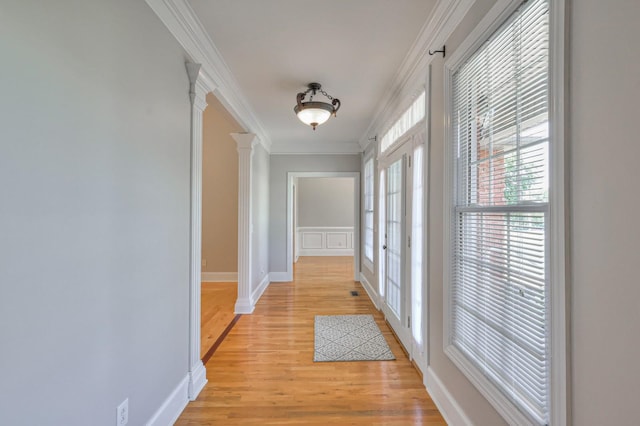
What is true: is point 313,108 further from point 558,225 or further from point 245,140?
point 558,225

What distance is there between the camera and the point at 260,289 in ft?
15.6

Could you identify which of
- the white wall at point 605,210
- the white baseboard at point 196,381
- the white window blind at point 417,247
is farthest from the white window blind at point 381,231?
the white wall at point 605,210

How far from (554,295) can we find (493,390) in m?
0.65

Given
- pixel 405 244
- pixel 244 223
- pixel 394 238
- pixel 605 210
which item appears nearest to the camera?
pixel 605 210

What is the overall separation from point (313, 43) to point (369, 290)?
12.0ft

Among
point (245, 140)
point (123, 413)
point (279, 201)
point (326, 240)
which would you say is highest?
point (245, 140)

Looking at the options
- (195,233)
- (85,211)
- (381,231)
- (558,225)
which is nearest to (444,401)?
(558,225)

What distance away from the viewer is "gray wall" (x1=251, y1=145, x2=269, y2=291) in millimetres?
4334

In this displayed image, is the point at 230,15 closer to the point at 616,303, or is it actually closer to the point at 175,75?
the point at 175,75

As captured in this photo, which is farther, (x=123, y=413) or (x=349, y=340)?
(x=349, y=340)

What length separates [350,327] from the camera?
342cm

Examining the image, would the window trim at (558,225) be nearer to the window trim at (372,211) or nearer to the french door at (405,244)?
the french door at (405,244)

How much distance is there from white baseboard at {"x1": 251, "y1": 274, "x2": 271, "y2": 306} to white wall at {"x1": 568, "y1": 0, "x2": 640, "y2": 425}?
3.76 m

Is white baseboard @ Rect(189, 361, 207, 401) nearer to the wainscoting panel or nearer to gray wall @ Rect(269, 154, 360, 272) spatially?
gray wall @ Rect(269, 154, 360, 272)
